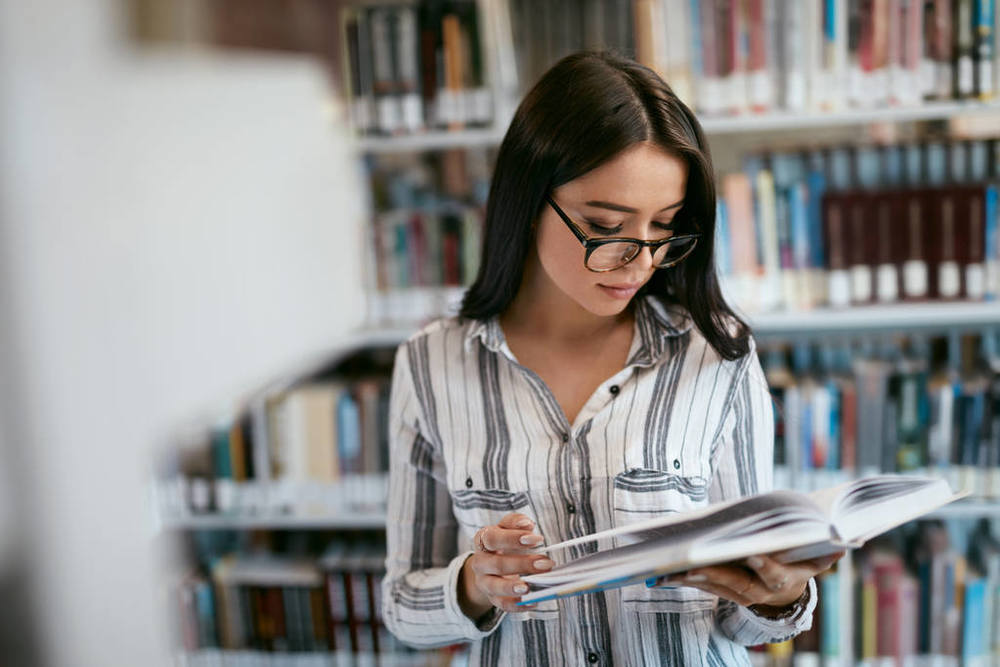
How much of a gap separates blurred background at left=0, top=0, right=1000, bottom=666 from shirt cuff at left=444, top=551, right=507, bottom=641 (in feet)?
3.14

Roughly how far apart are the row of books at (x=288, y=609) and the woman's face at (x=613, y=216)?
1.28m

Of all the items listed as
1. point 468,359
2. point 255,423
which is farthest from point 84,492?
point 468,359

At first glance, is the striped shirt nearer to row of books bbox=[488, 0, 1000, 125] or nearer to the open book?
the open book

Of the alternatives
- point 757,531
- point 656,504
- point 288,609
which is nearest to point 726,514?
point 757,531

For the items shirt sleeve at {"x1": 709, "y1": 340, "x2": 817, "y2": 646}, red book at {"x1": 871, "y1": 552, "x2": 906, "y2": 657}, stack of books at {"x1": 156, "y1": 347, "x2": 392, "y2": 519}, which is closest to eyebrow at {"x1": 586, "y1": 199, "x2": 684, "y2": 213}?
shirt sleeve at {"x1": 709, "y1": 340, "x2": 817, "y2": 646}

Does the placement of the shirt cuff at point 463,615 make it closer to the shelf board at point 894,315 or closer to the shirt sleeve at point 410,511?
the shirt sleeve at point 410,511

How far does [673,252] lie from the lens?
3.41 ft

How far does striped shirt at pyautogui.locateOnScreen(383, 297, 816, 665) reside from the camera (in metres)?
1.02

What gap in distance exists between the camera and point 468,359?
1.12 m

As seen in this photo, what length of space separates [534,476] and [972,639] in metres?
1.42

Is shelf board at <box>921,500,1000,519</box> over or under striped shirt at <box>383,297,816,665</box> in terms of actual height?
under

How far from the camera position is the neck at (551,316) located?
1.11 m

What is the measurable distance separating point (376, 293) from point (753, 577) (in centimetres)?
138

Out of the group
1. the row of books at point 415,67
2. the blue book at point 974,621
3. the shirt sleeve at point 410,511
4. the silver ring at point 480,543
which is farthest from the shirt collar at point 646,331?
the blue book at point 974,621
